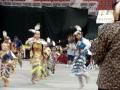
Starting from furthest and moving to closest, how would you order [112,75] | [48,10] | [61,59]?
[48,10]
[61,59]
[112,75]

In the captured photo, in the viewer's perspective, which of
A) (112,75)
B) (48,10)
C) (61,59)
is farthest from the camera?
(48,10)

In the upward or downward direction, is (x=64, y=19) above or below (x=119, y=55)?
above

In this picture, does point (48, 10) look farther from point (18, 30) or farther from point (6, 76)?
point (6, 76)

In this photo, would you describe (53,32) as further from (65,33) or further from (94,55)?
(94,55)

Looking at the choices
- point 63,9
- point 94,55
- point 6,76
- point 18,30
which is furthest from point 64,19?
point 94,55

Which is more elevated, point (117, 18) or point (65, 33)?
point (65, 33)

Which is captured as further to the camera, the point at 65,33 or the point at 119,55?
the point at 65,33

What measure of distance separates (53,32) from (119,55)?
90.6ft

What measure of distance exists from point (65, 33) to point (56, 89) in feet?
58.6

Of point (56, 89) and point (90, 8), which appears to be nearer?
point (56, 89)

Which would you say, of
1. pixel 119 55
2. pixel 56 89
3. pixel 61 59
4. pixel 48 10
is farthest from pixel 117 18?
pixel 48 10

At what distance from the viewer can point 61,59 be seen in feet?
104

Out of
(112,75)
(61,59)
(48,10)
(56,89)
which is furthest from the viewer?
(48,10)

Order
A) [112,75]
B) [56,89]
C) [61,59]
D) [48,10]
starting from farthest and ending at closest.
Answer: [48,10]
[61,59]
[56,89]
[112,75]
